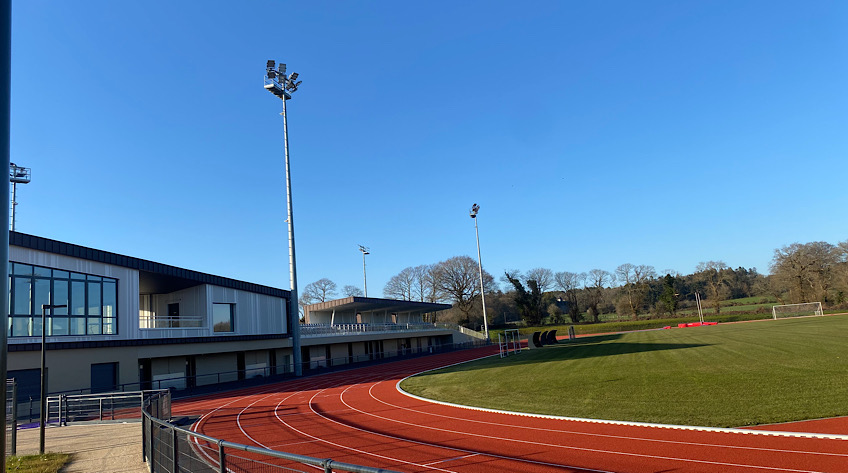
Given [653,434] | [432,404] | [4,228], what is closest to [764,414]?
[653,434]

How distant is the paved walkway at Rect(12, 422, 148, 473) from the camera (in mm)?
11594

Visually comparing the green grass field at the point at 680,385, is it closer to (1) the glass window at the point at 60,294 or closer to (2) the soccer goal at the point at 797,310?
(1) the glass window at the point at 60,294

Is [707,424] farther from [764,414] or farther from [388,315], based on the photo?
[388,315]

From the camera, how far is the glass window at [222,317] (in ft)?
113

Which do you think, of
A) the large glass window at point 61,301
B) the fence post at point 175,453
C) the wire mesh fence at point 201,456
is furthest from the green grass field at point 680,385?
the large glass window at point 61,301

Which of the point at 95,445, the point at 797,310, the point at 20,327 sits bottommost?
the point at 797,310

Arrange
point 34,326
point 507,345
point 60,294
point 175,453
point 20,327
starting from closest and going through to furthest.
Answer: point 175,453
point 20,327
point 34,326
point 60,294
point 507,345

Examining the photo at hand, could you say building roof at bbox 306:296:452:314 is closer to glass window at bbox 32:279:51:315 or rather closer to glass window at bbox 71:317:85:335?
glass window at bbox 71:317:85:335

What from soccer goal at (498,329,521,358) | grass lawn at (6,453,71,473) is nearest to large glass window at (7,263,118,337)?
grass lawn at (6,453,71,473)

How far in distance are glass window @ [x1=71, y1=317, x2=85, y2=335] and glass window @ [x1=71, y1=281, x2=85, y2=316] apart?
30 centimetres

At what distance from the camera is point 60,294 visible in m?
25.2

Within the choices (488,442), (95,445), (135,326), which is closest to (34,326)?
(135,326)

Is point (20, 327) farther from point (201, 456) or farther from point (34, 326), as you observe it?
point (201, 456)

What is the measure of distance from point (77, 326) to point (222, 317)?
33.6ft
